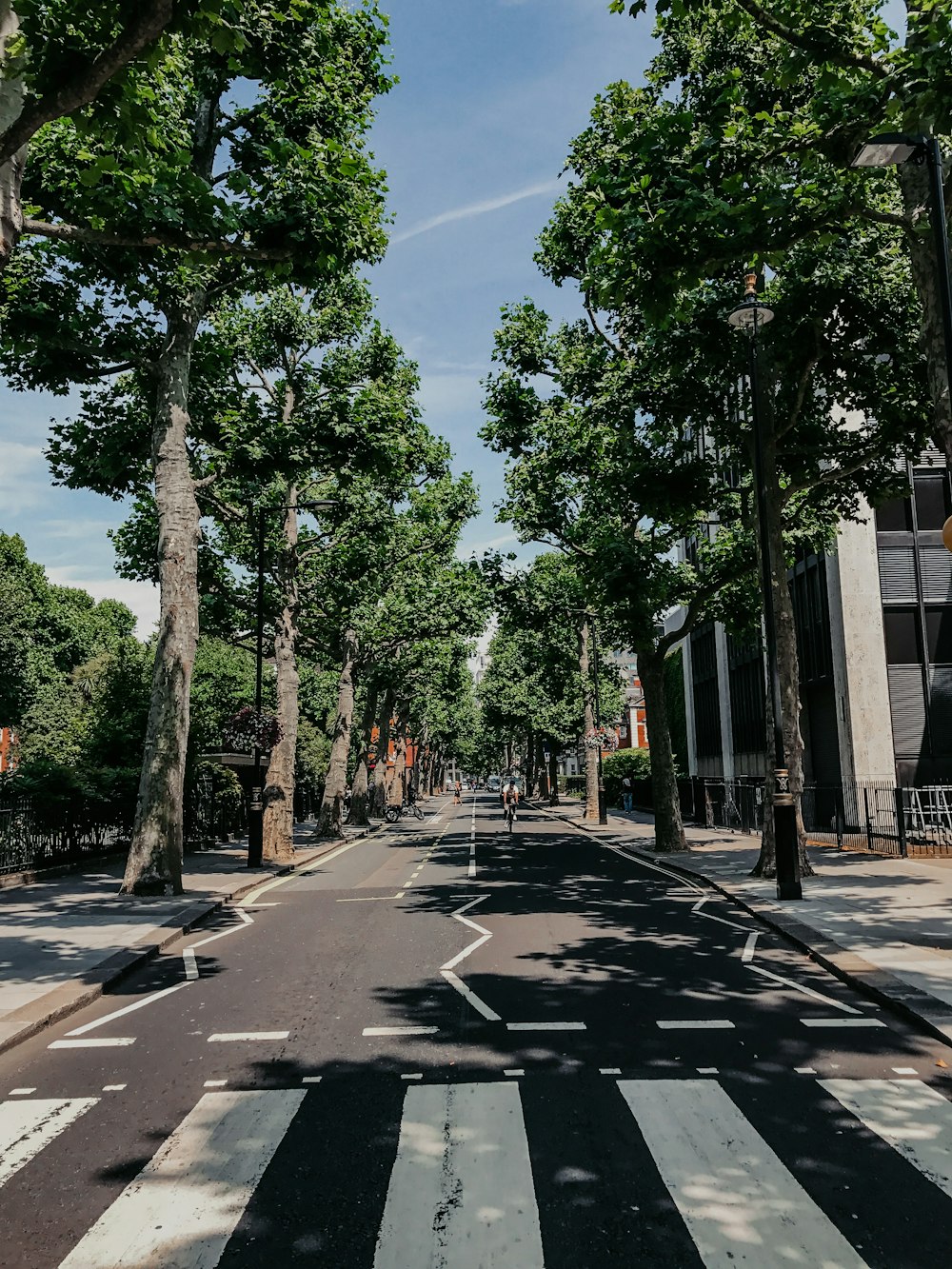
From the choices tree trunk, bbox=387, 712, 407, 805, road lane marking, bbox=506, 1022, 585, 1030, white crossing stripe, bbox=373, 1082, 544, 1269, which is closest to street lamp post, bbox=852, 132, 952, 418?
road lane marking, bbox=506, 1022, 585, 1030

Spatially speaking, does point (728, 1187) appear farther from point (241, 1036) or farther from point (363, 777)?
point (363, 777)

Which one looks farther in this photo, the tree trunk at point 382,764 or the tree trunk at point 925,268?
the tree trunk at point 382,764

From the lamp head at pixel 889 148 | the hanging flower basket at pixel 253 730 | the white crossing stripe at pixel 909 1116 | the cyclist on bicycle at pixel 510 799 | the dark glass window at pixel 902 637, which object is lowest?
the white crossing stripe at pixel 909 1116

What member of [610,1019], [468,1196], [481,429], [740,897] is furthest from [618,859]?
[468,1196]

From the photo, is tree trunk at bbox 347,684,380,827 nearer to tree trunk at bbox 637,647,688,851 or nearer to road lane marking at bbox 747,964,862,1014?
tree trunk at bbox 637,647,688,851

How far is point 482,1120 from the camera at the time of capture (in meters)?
5.02

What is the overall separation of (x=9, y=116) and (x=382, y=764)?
49.2 m

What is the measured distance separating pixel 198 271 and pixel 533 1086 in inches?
546

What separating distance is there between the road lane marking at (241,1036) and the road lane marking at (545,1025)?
1.72m

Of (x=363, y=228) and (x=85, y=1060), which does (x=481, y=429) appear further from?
(x=85, y=1060)

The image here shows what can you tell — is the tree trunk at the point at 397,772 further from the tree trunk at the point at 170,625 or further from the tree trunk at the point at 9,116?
the tree trunk at the point at 9,116

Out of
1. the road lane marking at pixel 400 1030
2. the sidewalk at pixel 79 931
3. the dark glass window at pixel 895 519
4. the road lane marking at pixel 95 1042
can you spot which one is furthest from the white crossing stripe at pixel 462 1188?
the dark glass window at pixel 895 519

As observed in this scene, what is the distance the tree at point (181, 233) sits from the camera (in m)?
10.9

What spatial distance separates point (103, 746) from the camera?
23266 millimetres
